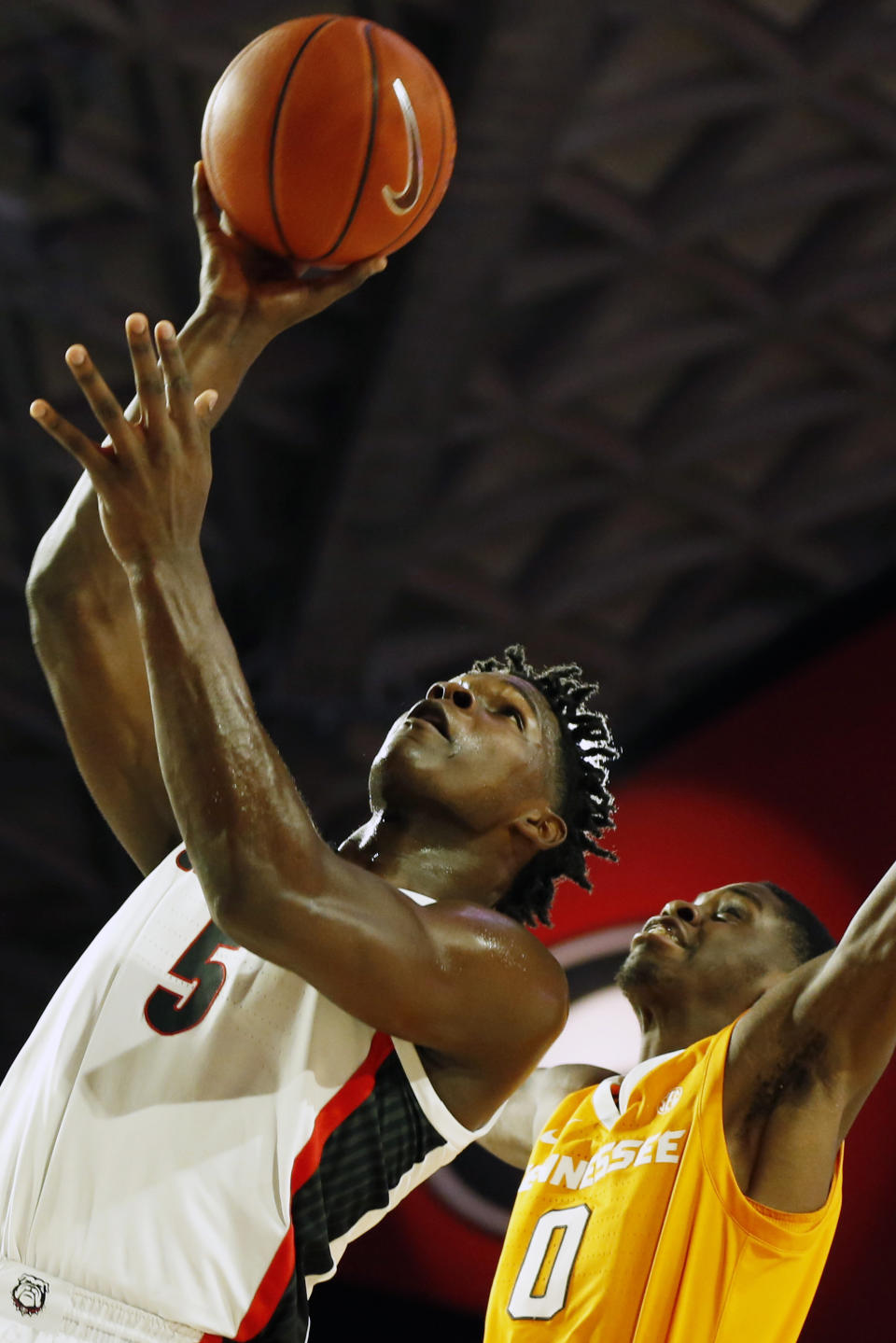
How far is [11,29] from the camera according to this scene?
17.7ft

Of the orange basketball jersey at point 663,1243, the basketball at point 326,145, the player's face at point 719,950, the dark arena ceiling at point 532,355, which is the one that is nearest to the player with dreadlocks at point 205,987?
the basketball at point 326,145

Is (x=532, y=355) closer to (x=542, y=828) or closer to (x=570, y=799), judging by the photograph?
(x=570, y=799)

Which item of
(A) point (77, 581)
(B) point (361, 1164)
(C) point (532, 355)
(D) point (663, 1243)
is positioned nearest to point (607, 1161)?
(D) point (663, 1243)

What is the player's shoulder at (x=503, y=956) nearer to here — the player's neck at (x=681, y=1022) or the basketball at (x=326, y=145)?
the basketball at (x=326, y=145)

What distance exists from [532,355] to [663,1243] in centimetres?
434

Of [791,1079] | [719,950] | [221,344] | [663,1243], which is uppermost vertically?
[221,344]

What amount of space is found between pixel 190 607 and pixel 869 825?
16.8 ft

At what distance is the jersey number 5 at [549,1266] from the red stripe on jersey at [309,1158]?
1.29 meters

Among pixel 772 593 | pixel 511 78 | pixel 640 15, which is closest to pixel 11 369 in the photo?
pixel 511 78

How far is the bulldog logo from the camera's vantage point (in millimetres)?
1903

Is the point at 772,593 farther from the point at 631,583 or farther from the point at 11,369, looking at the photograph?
the point at 11,369

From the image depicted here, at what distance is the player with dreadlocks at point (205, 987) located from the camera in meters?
1.82

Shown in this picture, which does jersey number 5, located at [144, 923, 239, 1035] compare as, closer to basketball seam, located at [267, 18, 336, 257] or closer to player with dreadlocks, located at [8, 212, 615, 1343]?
player with dreadlocks, located at [8, 212, 615, 1343]

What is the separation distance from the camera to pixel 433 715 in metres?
2.61
